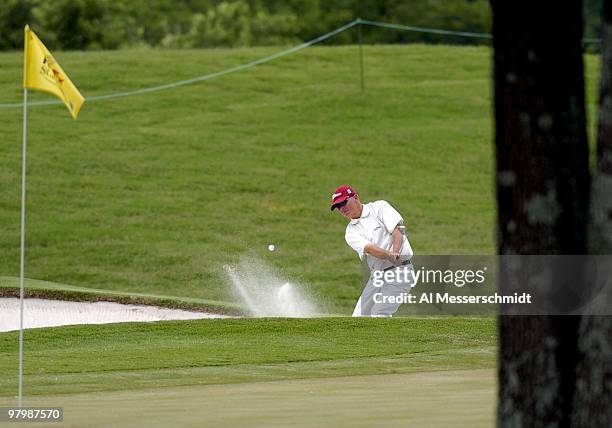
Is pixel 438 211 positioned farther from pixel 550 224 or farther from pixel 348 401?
pixel 550 224

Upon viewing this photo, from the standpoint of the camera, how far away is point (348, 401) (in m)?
8.81

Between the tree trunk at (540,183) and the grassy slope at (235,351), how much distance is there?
4.31 metres

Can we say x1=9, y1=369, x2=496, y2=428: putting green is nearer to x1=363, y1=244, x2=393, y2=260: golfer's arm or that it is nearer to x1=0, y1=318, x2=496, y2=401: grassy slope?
x1=0, y1=318, x2=496, y2=401: grassy slope

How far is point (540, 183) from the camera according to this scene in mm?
6387

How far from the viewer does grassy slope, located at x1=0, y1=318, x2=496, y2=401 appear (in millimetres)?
11000

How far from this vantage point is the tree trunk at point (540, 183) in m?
6.38

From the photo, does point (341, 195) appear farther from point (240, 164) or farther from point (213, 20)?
point (213, 20)

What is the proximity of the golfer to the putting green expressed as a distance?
13.3ft

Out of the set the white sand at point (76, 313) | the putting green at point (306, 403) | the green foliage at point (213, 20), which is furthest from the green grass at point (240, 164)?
the putting green at point (306, 403)

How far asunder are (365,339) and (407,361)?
1673mm

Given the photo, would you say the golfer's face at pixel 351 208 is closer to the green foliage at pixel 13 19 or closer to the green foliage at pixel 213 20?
the green foliage at pixel 213 20

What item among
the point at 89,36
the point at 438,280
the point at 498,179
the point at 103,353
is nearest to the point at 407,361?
the point at 103,353

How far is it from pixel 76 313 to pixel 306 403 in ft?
31.8

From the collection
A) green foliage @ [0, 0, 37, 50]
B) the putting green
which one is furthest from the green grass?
the putting green
